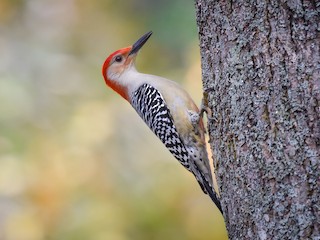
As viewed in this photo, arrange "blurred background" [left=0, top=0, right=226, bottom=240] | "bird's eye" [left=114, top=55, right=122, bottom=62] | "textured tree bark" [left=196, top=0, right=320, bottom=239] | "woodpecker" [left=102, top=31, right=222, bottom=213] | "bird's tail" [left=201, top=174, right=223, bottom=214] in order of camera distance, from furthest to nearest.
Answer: "blurred background" [left=0, top=0, right=226, bottom=240]
"bird's eye" [left=114, top=55, right=122, bottom=62]
"woodpecker" [left=102, top=31, right=222, bottom=213]
"bird's tail" [left=201, top=174, right=223, bottom=214]
"textured tree bark" [left=196, top=0, right=320, bottom=239]

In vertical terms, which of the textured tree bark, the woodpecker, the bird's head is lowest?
the textured tree bark

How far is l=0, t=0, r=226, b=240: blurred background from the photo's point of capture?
7.64 meters

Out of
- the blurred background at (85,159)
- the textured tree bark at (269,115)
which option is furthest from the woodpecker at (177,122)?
the blurred background at (85,159)

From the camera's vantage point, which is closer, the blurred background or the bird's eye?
the bird's eye

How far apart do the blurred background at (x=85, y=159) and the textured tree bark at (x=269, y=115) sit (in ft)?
12.5

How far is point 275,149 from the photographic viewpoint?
3510 mm

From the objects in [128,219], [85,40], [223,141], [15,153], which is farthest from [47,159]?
[223,141]

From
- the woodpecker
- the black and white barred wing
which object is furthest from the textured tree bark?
the black and white barred wing

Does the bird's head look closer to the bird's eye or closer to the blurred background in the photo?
the bird's eye

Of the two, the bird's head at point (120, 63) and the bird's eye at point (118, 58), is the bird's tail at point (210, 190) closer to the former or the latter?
the bird's head at point (120, 63)

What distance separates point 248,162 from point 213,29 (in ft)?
2.46

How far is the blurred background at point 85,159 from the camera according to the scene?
7641 millimetres

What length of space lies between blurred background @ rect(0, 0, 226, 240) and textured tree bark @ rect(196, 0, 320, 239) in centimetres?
382

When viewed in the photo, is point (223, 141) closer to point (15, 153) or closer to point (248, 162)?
point (248, 162)
